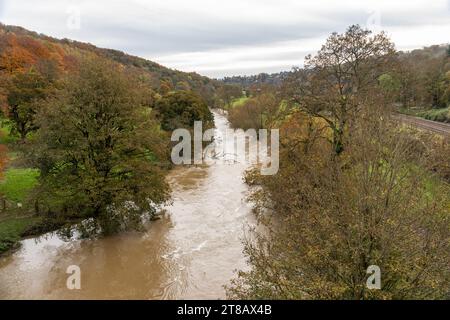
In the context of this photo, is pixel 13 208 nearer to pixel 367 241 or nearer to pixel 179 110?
pixel 367 241

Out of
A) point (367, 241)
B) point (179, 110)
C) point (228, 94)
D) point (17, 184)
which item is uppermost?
point (228, 94)

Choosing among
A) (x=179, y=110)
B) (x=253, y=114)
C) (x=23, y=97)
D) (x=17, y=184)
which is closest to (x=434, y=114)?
(x=253, y=114)

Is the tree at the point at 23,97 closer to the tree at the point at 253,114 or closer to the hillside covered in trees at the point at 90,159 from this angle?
the hillside covered in trees at the point at 90,159

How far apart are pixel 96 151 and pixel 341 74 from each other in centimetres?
1261

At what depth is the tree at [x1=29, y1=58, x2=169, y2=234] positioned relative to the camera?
18.2 m

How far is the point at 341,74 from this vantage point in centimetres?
1945

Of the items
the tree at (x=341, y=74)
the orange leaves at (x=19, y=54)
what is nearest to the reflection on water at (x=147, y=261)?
the tree at (x=341, y=74)

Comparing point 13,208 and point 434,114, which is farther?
point 434,114

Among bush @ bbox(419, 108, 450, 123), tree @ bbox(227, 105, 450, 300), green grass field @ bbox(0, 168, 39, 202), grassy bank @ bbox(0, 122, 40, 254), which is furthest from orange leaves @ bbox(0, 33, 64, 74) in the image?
bush @ bbox(419, 108, 450, 123)
